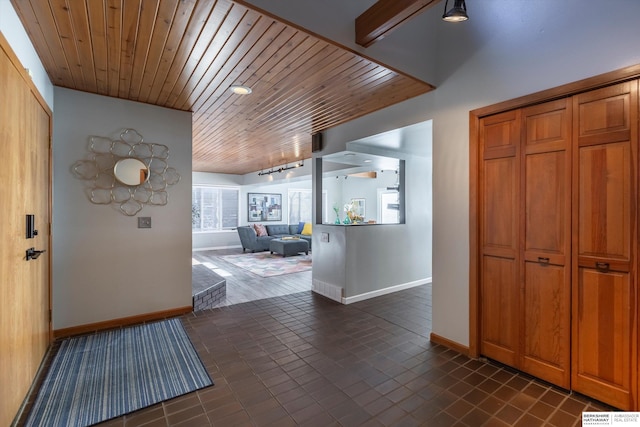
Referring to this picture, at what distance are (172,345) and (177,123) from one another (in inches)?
Result: 98.7

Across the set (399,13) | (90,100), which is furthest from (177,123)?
(399,13)

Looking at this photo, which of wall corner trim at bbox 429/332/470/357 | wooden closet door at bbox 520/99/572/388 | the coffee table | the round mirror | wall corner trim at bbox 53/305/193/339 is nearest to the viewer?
wooden closet door at bbox 520/99/572/388

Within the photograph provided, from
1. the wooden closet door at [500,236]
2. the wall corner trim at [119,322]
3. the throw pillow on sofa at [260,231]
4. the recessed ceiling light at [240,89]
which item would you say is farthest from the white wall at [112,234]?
the throw pillow on sofa at [260,231]

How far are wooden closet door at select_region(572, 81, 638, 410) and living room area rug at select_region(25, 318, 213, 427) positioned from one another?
2.70 m

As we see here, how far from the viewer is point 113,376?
7.38 feet

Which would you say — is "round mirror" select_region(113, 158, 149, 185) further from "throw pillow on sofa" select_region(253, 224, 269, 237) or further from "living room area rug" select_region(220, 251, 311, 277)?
"throw pillow on sofa" select_region(253, 224, 269, 237)

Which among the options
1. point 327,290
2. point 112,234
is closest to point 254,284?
point 327,290

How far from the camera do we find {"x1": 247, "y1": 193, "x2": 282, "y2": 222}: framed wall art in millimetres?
10367

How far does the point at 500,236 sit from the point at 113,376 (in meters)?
3.27

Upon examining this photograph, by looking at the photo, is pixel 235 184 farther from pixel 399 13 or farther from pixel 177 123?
pixel 399 13

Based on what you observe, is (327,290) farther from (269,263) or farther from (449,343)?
(269,263)

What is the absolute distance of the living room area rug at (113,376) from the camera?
186cm

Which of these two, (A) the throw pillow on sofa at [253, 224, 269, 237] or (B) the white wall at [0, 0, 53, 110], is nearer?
(B) the white wall at [0, 0, 53, 110]

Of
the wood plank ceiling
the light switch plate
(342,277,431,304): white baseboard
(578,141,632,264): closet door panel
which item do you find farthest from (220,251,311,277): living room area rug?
(578,141,632,264): closet door panel
